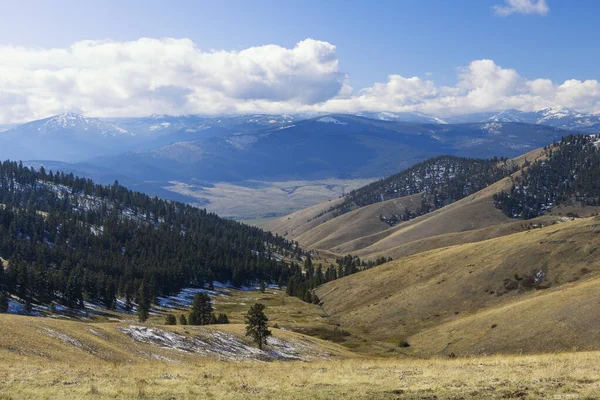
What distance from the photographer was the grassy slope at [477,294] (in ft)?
249

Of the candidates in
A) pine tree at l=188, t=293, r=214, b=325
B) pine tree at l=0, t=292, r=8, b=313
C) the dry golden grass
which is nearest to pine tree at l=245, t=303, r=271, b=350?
the dry golden grass

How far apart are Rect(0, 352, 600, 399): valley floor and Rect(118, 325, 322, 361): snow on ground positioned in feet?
77.4

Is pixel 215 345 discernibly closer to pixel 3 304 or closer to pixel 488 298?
pixel 3 304

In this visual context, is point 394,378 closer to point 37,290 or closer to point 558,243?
point 558,243

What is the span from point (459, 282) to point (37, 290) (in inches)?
4477

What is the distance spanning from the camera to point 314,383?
29.3 metres

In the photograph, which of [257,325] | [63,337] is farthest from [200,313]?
[63,337]

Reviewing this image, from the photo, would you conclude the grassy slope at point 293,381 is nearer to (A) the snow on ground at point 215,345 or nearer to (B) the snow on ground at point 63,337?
(B) the snow on ground at point 63,337

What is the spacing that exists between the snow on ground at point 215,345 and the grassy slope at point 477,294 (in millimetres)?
28005

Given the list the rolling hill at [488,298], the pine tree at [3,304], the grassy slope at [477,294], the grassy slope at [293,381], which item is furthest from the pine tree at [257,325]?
the pine tree at [3,304]

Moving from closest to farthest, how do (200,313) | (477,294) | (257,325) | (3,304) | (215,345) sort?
1. (215,345)
2. (257,325)
3. (3,304)
4. (200,313)
5. (477,294)

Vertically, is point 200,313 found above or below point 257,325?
below

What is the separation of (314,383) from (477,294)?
88.7 metres

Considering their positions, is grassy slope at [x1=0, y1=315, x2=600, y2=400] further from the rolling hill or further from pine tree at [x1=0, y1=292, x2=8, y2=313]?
pine tree at [x1=0, y1=292, x2=8, y2=313]
